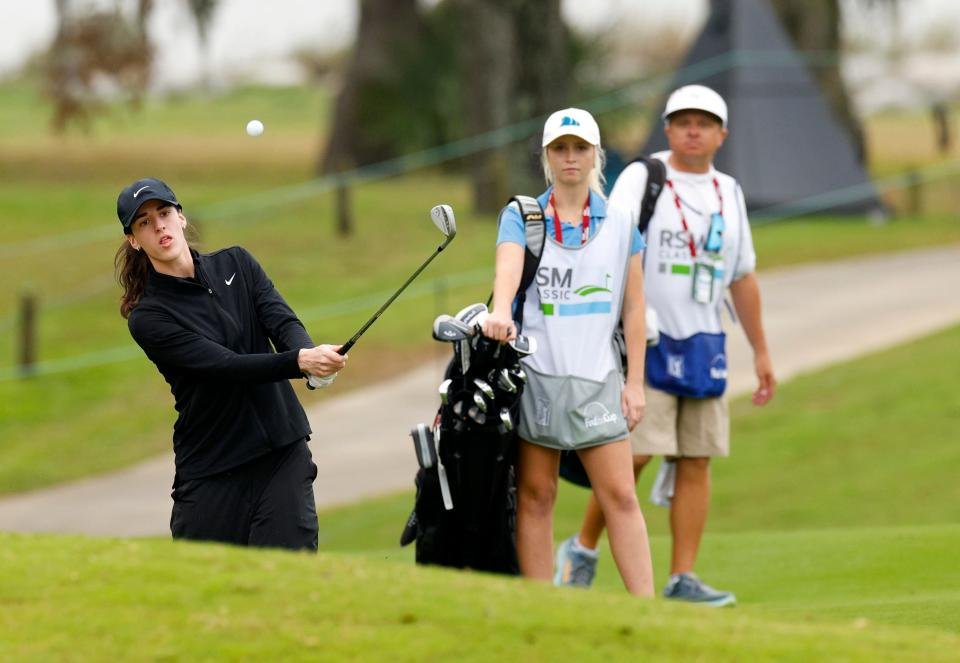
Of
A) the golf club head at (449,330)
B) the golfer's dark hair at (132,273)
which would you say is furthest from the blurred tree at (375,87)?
the golf club head at (449,330)

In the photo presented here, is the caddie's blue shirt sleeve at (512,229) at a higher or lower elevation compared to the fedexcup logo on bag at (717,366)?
higher

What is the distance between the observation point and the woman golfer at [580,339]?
686 centimetres

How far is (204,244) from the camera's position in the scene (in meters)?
15.5

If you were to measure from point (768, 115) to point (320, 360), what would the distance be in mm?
20937

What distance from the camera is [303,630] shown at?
195 inches

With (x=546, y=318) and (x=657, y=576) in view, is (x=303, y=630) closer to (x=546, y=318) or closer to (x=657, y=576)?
(x=546, y=318)

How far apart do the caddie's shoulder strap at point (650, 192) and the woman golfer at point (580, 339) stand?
30.8 inches

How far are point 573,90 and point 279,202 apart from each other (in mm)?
6023

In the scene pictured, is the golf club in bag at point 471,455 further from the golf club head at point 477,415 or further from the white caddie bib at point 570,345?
the white caddie bib at point 570,345

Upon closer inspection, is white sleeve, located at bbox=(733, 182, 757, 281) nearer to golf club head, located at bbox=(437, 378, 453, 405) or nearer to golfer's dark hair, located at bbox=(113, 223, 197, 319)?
golf club head, located at bbox=(437, 378, 453, 405)

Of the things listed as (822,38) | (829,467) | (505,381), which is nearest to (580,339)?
(505,381)

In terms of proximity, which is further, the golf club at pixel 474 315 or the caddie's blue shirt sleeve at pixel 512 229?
the caddie's blue shirt sleeve at pixel 512 229

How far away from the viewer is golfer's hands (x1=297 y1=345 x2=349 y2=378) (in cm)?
618

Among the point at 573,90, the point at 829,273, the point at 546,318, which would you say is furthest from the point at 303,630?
the point at 573,90
